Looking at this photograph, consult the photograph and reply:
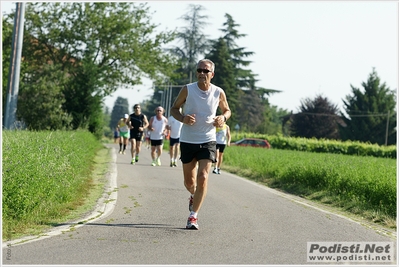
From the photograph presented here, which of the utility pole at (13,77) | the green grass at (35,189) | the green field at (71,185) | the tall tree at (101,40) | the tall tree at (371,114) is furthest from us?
the tall tree at (371,114)

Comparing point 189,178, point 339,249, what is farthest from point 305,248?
point 189,178

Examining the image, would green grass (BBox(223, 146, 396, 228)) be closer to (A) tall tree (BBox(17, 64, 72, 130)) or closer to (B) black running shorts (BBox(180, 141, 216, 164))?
(B) black running shorts (BBox(180, 141, 216, 164))

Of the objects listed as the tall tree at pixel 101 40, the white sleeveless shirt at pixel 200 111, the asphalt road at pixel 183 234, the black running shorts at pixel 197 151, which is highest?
the tall tree at pixel 101 40

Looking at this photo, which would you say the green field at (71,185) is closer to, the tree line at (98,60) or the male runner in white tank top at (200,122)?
the male runner in white tank top at (200,122)

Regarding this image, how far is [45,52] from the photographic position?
1994 inches

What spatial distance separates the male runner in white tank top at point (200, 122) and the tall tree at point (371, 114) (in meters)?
84.8

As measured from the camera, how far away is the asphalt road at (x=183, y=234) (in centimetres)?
665

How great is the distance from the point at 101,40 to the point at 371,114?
54.8 meters

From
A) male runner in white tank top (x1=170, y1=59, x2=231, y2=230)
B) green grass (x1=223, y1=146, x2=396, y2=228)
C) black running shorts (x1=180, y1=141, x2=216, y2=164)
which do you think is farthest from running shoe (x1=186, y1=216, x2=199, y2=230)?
green grass (x1=223, y1=146, x2=396, y2=228)

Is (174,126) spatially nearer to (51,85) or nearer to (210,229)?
(210,229)

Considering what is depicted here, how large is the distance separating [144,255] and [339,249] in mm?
2211

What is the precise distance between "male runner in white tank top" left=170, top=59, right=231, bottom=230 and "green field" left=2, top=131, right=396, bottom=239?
1.80 meters

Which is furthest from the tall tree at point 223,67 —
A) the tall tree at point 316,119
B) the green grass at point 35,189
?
the green grass at point 35,189

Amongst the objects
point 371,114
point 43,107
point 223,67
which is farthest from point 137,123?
point 371,114
